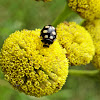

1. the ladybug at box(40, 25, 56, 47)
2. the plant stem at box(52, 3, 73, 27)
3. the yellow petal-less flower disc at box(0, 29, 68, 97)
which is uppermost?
the plant stem at box(52, 3, 73, 27)

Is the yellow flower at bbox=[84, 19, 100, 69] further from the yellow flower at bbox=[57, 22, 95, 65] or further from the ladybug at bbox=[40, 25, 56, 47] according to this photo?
the ladybug at bbox=[40, 25, 56, 47]

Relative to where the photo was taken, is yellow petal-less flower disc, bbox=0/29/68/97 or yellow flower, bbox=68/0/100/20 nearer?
yellow petal-less flower disc, bbox=0/29/68/97

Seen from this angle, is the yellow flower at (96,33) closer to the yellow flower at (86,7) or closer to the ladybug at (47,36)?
the yellow flower at (86,7)

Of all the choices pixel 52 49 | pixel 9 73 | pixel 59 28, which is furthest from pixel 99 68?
pixel 9 73

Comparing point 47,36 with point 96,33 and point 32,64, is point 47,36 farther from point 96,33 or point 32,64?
point 96,33

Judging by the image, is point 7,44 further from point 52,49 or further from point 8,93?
point 8,93

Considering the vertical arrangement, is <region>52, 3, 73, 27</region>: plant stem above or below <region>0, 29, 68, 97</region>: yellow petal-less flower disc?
above

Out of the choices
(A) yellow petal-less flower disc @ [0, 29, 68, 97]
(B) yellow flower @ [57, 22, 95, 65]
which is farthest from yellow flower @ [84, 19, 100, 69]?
(A) yellow petal-less flower disc @ [0, 29, 68, 97]
